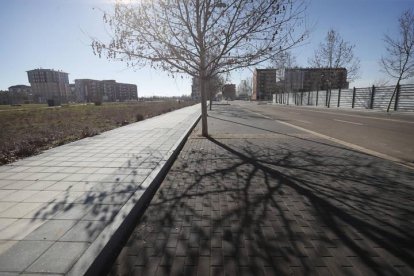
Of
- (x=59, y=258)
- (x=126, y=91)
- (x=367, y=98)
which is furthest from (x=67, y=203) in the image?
(x=126, y=91)

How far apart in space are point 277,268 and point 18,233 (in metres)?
2.91

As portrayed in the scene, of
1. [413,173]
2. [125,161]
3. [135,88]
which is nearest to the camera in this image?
[413,173]

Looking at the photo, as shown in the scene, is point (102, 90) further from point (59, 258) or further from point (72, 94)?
point (59, 258)

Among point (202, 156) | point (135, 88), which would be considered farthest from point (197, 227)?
point (135, 88)

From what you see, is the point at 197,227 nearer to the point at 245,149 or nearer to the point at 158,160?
the point at 158,160

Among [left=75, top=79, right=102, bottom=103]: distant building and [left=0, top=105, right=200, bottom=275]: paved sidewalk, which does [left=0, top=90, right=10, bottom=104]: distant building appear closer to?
[left=75, top=79, right=102, bottom=103]: distant building

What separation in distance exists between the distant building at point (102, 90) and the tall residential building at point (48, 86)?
7816mm

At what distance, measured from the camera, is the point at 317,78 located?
58.1 metres

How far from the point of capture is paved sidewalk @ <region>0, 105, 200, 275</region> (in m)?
2.69

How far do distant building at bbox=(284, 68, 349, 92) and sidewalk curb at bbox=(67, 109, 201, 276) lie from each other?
45.0 metres

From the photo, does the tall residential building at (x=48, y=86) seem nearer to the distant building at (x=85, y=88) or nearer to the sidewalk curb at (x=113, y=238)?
the distant building at (x=85, y=88)

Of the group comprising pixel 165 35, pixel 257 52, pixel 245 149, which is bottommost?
pixel 245 149

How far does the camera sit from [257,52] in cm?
1005

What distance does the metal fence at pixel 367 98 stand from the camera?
2683cm
